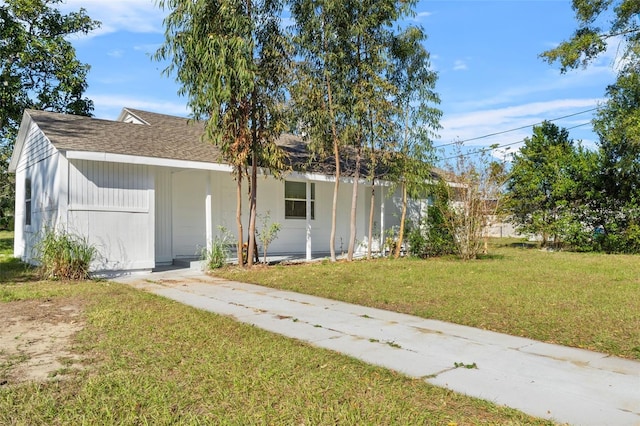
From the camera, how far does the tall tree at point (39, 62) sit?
19688 mm

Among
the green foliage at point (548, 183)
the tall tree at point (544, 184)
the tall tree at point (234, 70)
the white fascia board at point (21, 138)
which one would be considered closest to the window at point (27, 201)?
the white fascia board at point (21, 138)

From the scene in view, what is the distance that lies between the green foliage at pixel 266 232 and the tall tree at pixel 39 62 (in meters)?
12.5

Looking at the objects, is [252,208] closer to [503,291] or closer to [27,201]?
[503,291]

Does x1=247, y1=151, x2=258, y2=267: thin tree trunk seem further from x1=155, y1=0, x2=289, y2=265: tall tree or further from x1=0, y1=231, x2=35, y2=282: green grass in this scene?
x1=0, y1=231, x2=35, y2=282: green grass

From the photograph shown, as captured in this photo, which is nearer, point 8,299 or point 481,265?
point 8,299

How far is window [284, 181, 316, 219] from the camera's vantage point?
1570 cm

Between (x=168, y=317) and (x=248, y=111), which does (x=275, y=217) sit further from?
(x=168, y=317)

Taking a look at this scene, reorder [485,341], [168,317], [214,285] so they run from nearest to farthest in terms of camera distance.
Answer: [485,341] < [168,317] < [214,285]

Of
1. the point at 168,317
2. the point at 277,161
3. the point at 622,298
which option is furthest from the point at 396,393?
the point at 277,161

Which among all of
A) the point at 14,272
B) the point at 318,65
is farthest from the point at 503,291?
the point at 14,272

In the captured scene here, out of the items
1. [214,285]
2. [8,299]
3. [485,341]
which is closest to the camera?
[485,341]

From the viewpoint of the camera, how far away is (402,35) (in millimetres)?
13320

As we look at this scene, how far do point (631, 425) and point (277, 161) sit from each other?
9692 millimetres

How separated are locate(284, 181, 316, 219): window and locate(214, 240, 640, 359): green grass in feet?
11.0
